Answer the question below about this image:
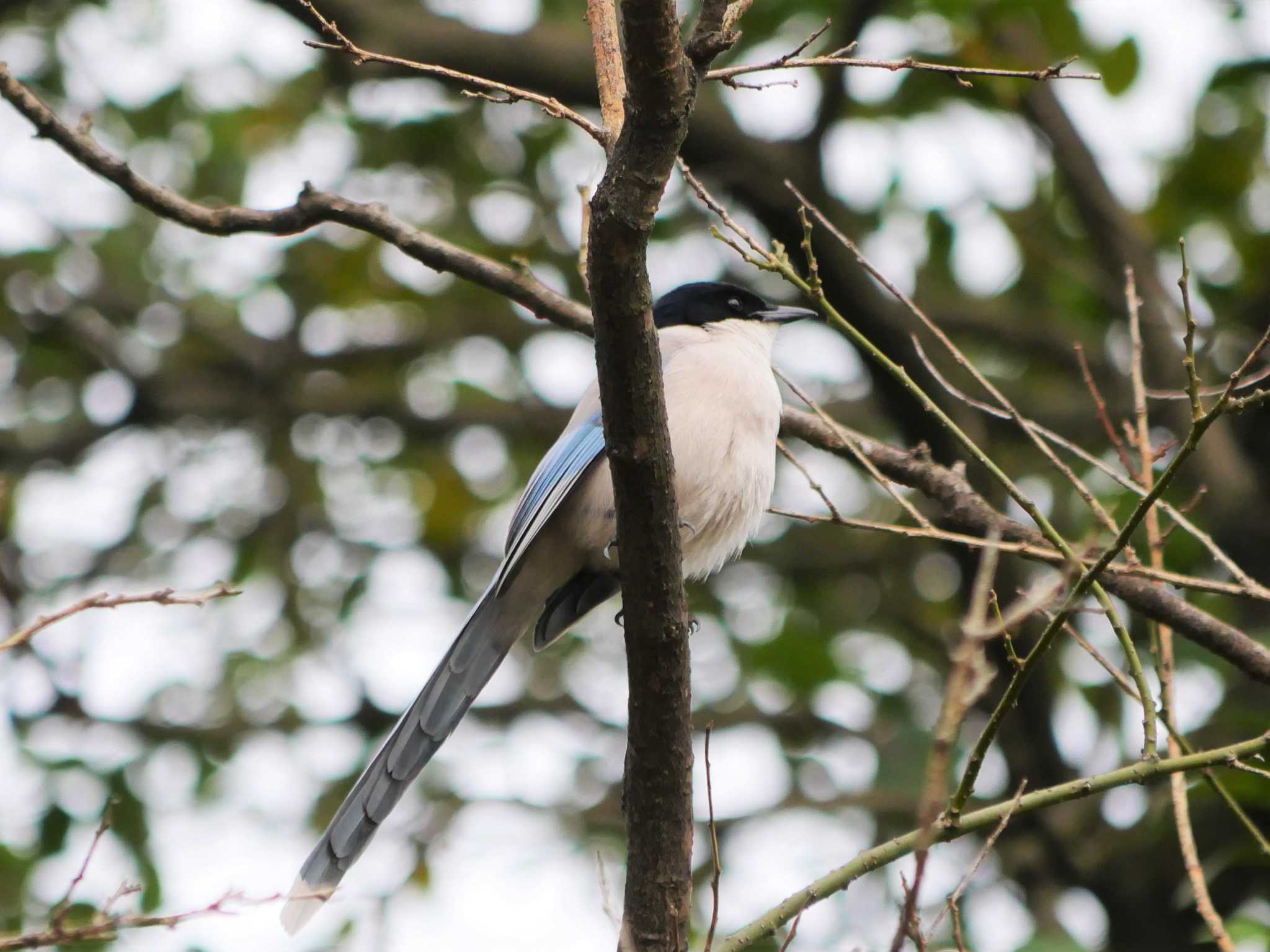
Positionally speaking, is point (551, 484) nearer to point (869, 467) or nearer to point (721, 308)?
point (869, 467)

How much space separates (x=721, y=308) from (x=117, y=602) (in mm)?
3168

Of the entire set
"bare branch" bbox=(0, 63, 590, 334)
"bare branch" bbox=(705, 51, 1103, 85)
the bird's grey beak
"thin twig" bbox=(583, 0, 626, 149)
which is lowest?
"bare branch" bbox=(705, 51, 1103, 85)

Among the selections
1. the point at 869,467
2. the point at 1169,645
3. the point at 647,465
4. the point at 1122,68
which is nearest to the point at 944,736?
the point at 647,465

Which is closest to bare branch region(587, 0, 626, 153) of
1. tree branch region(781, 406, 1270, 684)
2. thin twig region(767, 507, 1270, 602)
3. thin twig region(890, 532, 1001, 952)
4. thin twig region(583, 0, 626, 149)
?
thin twig region(583, 0, 626, 149)

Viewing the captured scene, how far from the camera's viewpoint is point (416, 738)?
441cm

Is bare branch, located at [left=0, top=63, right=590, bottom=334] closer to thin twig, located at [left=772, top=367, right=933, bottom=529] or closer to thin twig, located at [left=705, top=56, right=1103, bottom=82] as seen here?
thin twig, located at [left=772, top=367, right=933, bottom=529]

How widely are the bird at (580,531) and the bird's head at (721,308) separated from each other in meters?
0.69

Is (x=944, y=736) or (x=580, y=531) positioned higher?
(x=580, y=531)

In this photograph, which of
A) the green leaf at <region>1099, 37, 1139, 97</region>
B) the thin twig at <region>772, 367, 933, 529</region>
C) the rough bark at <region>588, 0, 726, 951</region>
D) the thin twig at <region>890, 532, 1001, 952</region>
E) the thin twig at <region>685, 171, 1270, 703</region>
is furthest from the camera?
the green leaf at <region>1099, 37, 1139, 97</region>

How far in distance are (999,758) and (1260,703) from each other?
4.83 feet

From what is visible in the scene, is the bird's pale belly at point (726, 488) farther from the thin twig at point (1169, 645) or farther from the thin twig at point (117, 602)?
the thin twig at point (117, 602)

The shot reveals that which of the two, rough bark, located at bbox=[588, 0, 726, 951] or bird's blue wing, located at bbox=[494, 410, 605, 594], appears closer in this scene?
rough bark, located at bbox=[588, 0, 726, 951]

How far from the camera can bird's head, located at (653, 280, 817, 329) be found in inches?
220

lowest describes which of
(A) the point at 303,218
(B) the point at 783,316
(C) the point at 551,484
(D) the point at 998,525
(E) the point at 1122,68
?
(D) the point at 998,525
